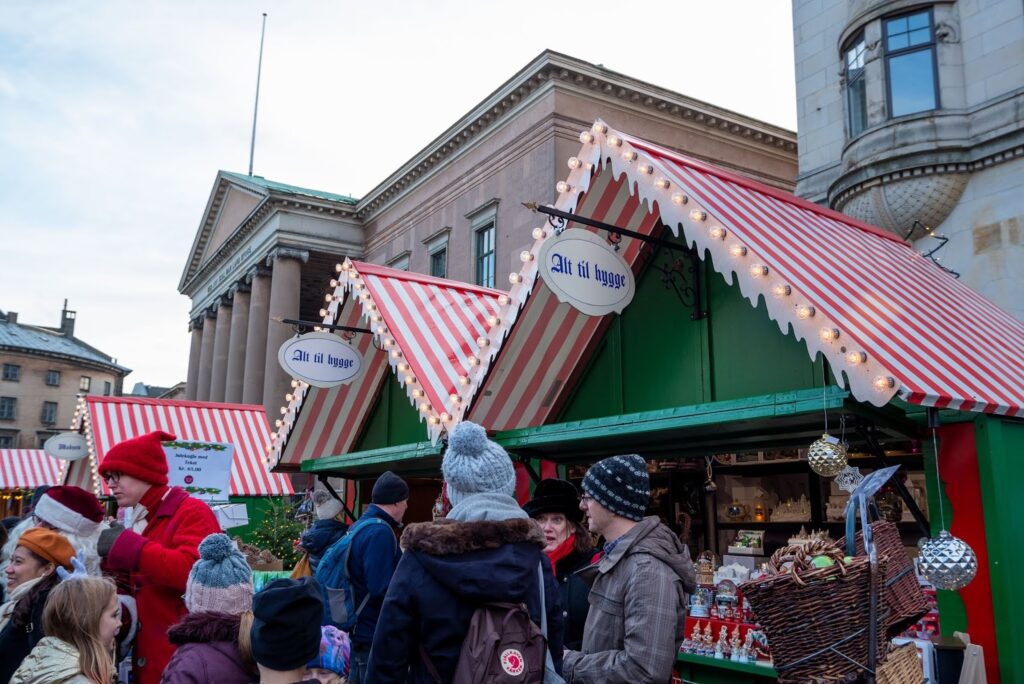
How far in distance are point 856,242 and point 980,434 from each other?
254 cm

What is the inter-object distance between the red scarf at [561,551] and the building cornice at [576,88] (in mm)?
20854

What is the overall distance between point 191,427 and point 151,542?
12985mm

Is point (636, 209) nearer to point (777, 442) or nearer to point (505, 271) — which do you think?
point (777, 442)

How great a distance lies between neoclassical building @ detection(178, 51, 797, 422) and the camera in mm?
24406

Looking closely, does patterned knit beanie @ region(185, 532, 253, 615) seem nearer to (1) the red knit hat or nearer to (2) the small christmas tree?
(1) the red knit hat

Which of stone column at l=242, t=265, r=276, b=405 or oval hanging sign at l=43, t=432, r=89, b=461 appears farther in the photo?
stone column at l=242, t=265, r=276, b=405

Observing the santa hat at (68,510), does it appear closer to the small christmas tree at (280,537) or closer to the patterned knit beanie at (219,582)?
the patterned knit beanie at (219,582)

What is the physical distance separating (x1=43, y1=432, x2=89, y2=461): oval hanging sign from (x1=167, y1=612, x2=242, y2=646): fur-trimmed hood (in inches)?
576

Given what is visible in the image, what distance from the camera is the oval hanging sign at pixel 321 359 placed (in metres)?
9.33

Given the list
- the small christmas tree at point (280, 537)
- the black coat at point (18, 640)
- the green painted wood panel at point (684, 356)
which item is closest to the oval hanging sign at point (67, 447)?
the small christmas tree at point (280, 537)

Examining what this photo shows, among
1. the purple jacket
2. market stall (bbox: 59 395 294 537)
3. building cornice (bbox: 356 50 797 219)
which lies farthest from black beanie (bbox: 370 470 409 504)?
building cornice (bbox: 356 50 797 219)

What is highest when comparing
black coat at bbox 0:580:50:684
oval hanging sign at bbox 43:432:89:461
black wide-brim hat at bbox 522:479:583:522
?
oval hanging sign at bbox 43:432:89:461

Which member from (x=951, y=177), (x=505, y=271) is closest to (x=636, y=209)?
(x=951, y=177)

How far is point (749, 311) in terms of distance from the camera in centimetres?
675
